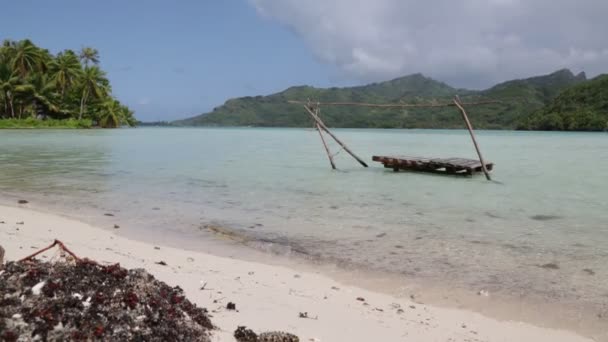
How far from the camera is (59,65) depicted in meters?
63.7

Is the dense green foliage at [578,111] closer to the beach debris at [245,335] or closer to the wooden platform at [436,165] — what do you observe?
the wooden platform at [436,165]

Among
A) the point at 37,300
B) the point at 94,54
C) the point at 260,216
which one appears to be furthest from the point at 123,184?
the point at 94,54

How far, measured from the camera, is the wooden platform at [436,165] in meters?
17.3

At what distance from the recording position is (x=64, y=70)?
63.6 metres

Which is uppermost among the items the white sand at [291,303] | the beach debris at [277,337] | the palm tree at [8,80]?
the palm tree at [8,80]

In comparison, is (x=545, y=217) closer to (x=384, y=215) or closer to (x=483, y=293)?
(x=384, y=215)

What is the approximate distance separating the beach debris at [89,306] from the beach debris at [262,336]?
23 centimetres

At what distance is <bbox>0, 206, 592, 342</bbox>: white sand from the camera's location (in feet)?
12.5

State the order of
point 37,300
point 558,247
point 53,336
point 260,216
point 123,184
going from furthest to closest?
point 123,184, point 260,216, point 558,247, point 37,300, point 53,336

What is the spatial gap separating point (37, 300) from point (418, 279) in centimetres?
408

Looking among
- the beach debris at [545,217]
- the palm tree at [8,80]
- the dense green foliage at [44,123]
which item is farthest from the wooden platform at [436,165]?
the dense green foliage at [44,123]

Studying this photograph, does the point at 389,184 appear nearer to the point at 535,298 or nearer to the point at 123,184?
the point at 123,184

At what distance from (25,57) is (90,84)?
976cm

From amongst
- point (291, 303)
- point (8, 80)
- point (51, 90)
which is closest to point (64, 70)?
point (51, 90)
